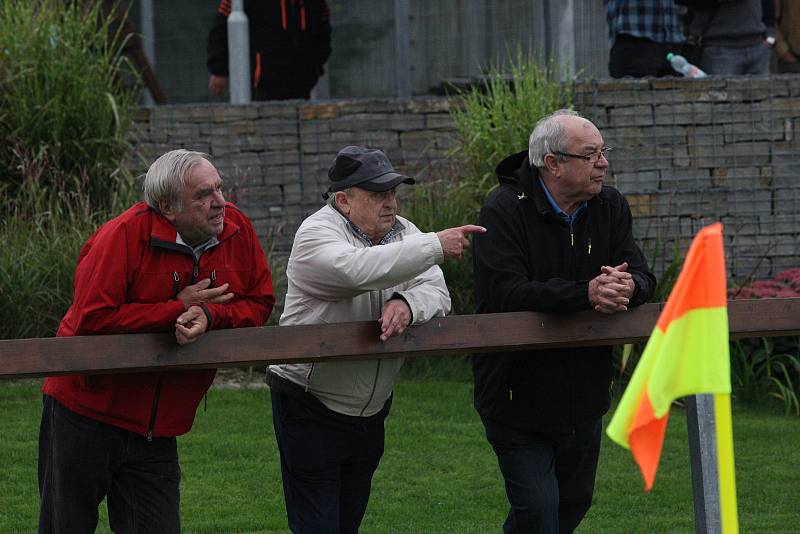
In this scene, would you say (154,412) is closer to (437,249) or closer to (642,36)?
(437,249)

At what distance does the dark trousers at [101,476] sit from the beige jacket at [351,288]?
0.52 m

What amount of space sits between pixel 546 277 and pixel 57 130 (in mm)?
5711

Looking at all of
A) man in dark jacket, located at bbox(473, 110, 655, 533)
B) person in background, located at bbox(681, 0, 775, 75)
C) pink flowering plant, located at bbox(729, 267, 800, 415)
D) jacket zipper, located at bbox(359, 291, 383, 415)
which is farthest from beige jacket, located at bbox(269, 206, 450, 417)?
person in background, located at bbox(681, 0, 775, 75)

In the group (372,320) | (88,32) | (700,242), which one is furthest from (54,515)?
(88,32)

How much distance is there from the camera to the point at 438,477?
713cm

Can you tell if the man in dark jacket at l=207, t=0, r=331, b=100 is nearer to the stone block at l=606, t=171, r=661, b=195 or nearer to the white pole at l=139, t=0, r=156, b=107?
the stone block at l=606, t=171, r=661, b=195

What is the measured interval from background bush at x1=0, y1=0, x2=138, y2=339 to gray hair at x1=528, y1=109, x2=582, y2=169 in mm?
4877

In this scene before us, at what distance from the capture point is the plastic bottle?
10.0 metres

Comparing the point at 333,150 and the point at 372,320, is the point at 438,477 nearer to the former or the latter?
the point at 372,320

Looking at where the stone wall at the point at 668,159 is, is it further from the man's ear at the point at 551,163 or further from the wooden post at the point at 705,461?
Result: the wooden post at the point at 705,461

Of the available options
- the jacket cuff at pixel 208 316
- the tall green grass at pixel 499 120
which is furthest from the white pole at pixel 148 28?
the jacket cuff at pixel 208 316

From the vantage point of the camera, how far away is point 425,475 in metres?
7.18

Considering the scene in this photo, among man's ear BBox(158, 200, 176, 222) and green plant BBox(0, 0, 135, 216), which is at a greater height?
green plant BBox(0, 0, 135, 216)

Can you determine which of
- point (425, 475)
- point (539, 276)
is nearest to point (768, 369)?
point (425, 475)
